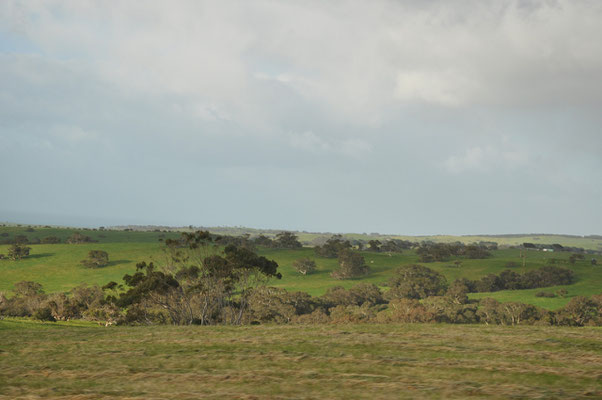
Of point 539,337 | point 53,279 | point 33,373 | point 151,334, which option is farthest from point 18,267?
point 539,337

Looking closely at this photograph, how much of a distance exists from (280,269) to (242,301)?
68.8 metres

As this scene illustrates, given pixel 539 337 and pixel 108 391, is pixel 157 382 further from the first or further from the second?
pixel 539 337

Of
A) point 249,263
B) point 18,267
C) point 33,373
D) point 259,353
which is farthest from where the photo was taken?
point 18,267

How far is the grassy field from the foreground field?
249 ft

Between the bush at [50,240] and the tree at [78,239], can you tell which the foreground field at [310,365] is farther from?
the bush at [50,240]

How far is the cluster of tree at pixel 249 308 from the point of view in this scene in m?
53.2

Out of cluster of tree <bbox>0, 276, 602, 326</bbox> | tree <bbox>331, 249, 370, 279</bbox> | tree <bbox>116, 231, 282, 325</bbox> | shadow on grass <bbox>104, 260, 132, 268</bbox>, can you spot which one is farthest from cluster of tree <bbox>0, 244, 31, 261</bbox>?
tree <bbox>116, 231, 282, 325</bbox>

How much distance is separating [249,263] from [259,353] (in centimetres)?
3524

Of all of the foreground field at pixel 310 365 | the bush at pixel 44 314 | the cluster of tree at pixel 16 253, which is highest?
the foreground field at pixel 310 365

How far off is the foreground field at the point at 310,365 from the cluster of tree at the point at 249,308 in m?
29.4

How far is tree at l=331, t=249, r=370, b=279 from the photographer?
117 metres

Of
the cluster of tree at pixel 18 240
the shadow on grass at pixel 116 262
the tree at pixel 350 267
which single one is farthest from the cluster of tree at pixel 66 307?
the cluster of tree at pixel 18 240

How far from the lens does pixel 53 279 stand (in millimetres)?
106188

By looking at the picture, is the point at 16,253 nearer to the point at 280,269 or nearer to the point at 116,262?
the point at 116,262
